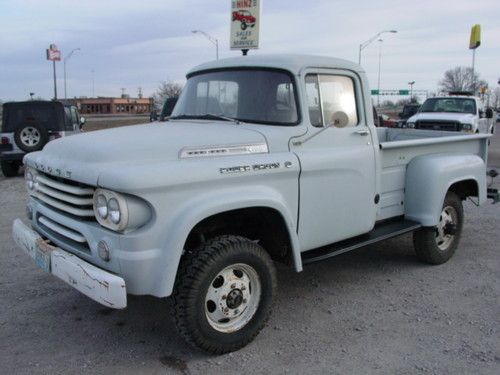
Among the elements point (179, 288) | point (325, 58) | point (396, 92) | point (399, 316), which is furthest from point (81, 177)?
point (396, 92)

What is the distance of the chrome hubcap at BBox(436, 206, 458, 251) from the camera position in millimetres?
5625

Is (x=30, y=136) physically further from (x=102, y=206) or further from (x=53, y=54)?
(x=53, y=54)

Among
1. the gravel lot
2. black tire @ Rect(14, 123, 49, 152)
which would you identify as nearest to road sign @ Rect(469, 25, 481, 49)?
black tire @ Rect(14, 123, 49, 152)

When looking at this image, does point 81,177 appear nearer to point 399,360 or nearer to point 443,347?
point 399,360

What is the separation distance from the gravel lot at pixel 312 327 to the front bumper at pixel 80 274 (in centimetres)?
62

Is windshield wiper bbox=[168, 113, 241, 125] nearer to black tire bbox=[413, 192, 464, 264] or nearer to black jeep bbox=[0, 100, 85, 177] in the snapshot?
black tire bbox=[413, 192, 464, 264]

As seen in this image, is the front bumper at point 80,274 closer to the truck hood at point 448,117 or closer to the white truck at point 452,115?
the white truck at point 452,115

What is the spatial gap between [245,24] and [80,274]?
665 inches

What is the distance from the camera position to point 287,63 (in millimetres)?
4246

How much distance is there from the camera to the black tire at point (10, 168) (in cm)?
1294

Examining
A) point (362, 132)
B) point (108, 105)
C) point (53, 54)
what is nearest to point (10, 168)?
point (362, 132)

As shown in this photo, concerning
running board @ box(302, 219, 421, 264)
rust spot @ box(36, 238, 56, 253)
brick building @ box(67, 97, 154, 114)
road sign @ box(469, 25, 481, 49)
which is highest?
road sign @ box(469, 25, 481, 49)

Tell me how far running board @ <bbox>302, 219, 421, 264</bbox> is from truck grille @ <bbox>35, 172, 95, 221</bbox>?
1708mm

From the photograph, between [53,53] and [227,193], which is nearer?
[227,193]
